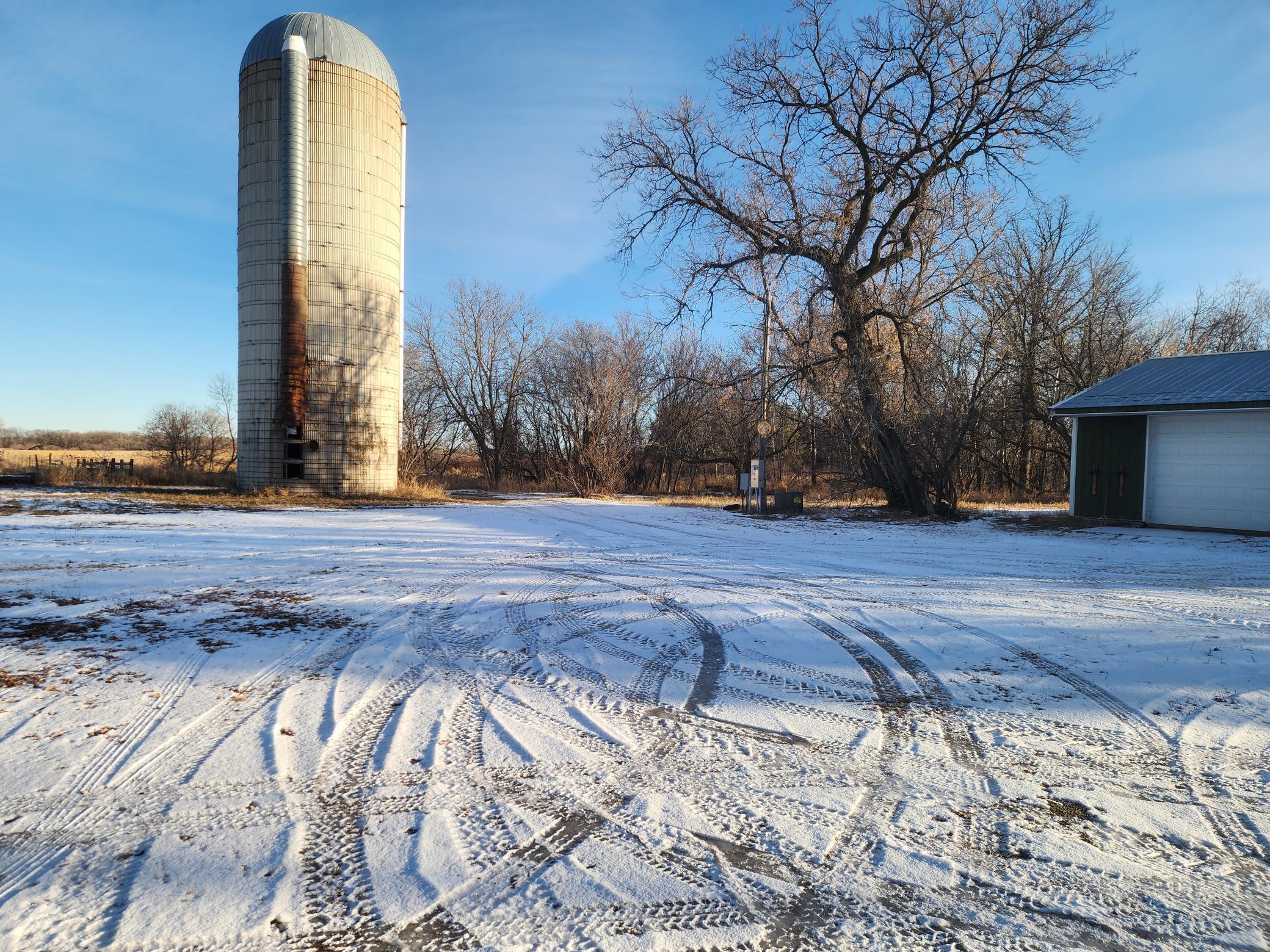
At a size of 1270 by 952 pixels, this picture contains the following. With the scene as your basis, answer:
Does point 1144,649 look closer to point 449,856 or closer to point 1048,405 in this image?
point 449,856

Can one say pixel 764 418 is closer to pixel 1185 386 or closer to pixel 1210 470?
pixel 1185 386

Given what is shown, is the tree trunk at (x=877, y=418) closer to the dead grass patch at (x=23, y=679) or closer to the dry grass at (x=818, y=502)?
the dry grass at (x=818, y=502)

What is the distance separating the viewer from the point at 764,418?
18.4m

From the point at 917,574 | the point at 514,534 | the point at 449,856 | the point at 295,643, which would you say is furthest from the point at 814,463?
the point at 449,856

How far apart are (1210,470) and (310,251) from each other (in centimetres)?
2254

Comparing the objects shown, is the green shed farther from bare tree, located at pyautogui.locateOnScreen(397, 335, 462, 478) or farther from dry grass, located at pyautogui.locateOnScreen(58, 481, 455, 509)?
bare tree, located at pyautogui.locateOnScreen(397, 335, 462, 478)

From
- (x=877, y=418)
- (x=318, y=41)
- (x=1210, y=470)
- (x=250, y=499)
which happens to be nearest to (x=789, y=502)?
(x=877, y=418)

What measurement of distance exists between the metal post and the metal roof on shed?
22.4 feet

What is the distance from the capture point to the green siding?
50.1 feet

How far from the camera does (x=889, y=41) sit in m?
16.5

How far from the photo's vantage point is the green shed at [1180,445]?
1357 centimetres

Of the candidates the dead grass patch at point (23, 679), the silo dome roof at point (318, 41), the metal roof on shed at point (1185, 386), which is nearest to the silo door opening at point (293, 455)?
the silo dome roof at point (318, 41)

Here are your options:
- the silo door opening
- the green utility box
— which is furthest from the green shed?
the silo door opening

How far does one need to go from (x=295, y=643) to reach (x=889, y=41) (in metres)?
18.4
